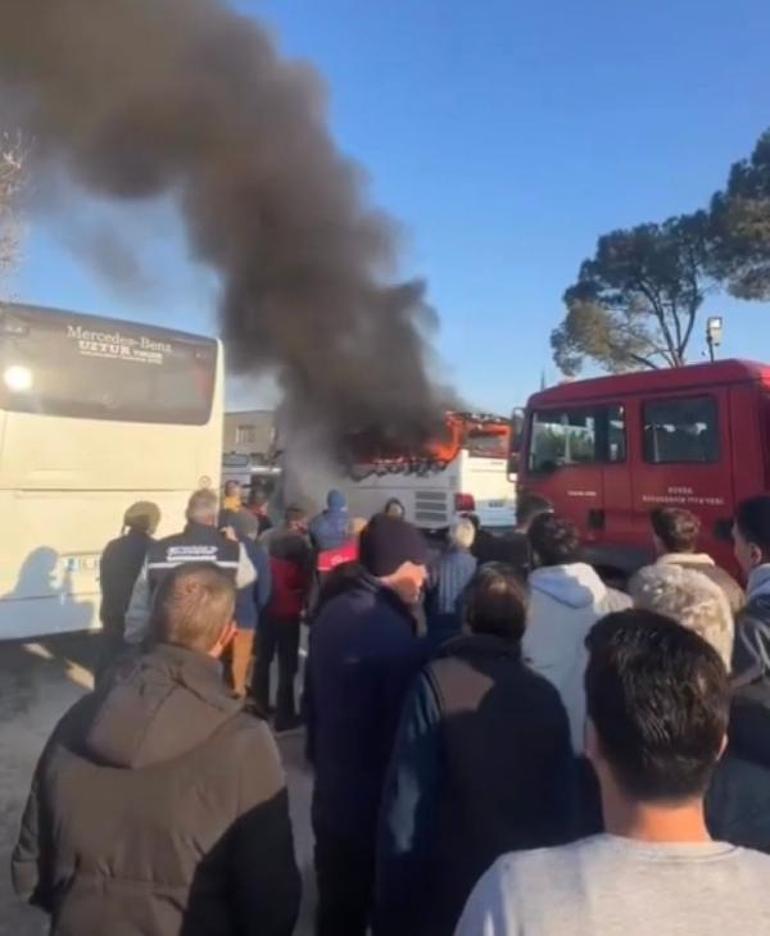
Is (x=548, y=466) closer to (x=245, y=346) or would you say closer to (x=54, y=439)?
(x=54, y=439)

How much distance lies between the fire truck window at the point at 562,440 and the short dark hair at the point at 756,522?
4557 mm

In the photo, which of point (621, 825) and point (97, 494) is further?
point (97, 494)

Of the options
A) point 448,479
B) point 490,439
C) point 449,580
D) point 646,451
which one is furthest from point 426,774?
point 490,439

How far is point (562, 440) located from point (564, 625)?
16.9 feet

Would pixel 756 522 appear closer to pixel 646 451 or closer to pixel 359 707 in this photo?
pixel 359 707

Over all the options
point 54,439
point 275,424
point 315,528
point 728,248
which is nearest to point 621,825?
point 315,528

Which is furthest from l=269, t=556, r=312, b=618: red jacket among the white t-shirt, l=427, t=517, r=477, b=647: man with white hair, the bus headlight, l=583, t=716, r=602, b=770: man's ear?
the white t-shirt

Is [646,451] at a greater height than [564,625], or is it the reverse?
[646,451]

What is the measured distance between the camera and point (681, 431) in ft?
22.9

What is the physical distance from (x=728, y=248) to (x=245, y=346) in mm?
12943

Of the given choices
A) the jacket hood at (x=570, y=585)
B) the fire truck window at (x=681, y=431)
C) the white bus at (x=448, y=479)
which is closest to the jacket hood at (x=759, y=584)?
the jacket hood at (x=570, y=585)

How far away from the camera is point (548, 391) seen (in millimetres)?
8312

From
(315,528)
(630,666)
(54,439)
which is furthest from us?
(54,439)

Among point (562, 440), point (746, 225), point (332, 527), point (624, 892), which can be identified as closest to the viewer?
point (624, 892)
